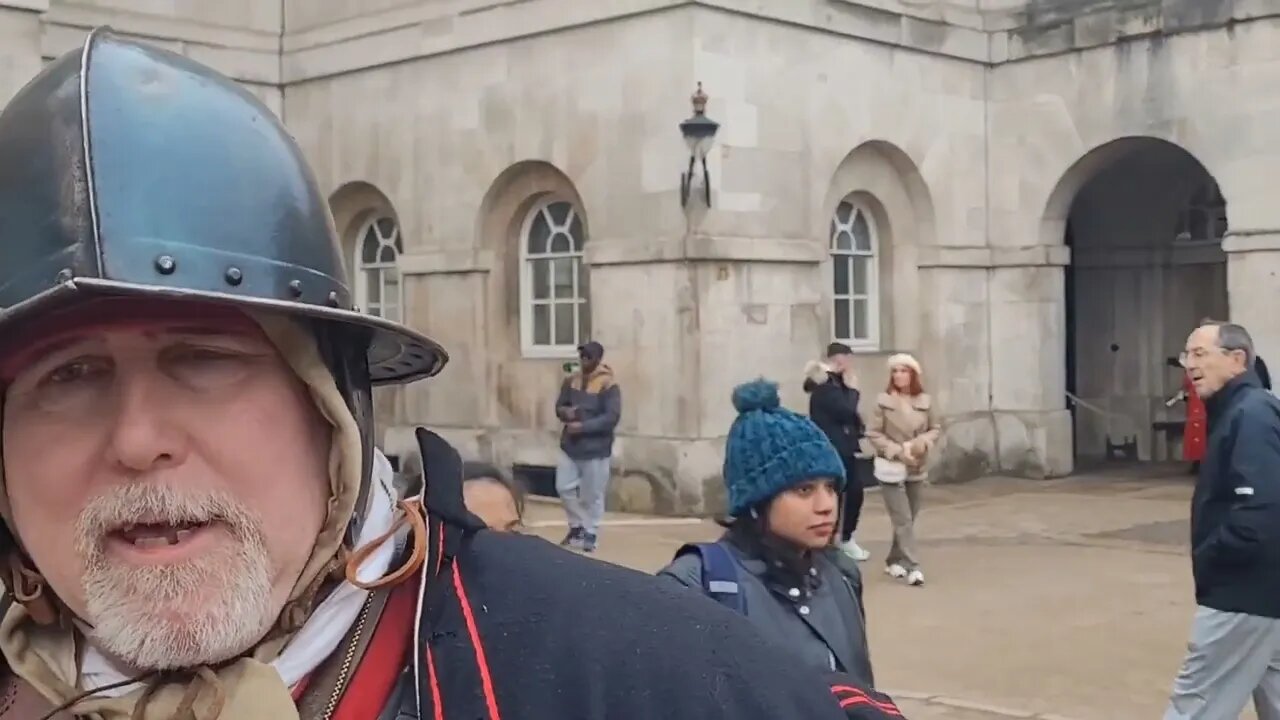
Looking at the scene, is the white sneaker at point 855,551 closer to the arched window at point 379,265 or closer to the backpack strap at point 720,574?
the backpack strap at point 720,574

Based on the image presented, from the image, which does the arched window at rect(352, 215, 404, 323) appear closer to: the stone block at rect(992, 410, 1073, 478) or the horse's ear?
the stone block at rect(992, 410, 1073, 478)

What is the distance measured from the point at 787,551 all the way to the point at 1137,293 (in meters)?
14.9

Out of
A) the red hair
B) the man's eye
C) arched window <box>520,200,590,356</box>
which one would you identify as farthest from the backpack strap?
arched window <box>520,200,590,356</box>

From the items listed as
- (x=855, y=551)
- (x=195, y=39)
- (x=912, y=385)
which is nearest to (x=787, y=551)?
(x=912, y=385)

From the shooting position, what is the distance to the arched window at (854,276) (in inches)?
588

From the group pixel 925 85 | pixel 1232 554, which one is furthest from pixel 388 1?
pixel 1232 554

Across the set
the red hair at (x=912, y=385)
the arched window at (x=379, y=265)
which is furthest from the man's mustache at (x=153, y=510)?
the arched window at (x=379, y=265)

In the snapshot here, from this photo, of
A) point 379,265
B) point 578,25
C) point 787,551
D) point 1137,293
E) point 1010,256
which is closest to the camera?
point 787,551

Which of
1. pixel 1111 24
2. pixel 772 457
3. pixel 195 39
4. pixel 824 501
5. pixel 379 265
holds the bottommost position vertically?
pixel 824 501

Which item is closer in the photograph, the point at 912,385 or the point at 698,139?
the point at 912,385

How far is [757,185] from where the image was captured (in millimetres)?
13336

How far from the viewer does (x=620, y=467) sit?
13.3m

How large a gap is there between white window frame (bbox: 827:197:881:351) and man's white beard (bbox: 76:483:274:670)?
13173mm

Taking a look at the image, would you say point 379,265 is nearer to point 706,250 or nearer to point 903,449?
point 706,250
